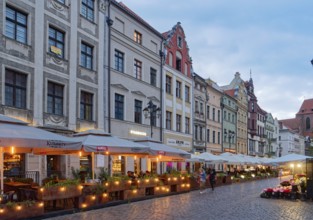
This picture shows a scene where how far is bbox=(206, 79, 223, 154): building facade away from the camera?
163ft

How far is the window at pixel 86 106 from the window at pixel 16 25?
226 inches

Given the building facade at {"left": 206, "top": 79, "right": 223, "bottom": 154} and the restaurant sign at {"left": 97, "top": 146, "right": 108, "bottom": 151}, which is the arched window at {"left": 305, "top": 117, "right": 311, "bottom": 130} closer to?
the building facade at {"left": 206, "top": 79, "right": 223, "bottom": 154}

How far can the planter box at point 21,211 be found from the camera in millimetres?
11964

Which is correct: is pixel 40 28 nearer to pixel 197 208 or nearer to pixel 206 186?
pixel 197 208

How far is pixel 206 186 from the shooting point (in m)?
30.5

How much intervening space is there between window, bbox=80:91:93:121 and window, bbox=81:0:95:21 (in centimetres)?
500

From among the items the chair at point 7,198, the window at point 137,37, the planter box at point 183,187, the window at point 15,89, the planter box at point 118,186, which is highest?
the window at point 137,37

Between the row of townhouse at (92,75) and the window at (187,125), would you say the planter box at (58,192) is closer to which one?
the row of townhouse at (92,75)

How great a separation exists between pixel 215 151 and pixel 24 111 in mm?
35145

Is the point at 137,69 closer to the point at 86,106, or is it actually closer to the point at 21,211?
the point at 86,106

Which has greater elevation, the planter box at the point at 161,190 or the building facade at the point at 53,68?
the building facade at the point at 53,68

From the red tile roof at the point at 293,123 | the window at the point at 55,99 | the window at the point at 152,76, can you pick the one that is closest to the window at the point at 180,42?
the window at the point at 152,76

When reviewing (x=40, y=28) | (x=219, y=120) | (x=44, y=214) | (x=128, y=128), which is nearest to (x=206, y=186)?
(x=128, y=128)

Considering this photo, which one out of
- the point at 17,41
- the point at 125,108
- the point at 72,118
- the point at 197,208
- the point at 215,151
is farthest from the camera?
the point at 215,151
